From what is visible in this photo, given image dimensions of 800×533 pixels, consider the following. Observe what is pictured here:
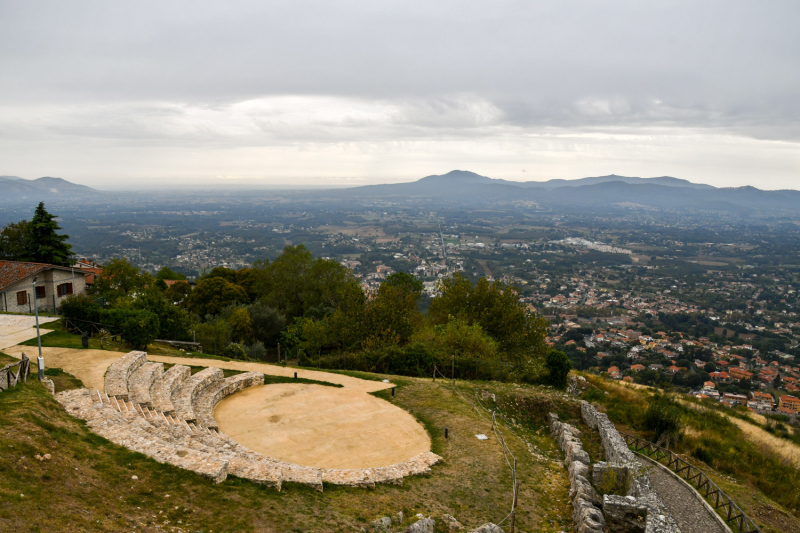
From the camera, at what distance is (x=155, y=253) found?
124812mm

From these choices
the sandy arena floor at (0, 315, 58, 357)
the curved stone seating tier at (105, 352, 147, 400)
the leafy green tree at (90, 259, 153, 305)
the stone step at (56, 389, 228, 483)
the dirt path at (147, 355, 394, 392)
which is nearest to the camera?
the stone step at (56, 389, 228, 483)

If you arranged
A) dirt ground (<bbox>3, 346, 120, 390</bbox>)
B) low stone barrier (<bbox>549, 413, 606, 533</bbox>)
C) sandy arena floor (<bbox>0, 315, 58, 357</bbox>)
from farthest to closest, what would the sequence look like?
sandy arena floor (<bbox>0, 315, 58, 357</bbox>) < dirt ground (<bbox>3, 346, 120, 390</bbox>) < low stone barrier (<bbox>549, 413, 606, 533</bbox>)

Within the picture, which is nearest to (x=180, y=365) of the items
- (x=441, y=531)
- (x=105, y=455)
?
(x=105, y=455)

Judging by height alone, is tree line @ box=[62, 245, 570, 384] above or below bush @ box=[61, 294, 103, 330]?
below

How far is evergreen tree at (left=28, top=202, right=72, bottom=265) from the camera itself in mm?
38188

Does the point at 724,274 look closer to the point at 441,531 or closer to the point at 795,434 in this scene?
the point at 795,434

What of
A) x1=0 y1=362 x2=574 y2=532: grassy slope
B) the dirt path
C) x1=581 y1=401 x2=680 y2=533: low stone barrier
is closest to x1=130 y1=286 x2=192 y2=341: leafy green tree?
the dirt path

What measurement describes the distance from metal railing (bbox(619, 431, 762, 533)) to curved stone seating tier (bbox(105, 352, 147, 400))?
1917 centimetres

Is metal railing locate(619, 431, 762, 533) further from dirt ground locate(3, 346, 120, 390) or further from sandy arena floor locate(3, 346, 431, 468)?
dirt ground locate(3, 346, 120, 390)

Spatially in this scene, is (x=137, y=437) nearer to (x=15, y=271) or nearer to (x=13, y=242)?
(x=15, y=271)

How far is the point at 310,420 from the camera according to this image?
17.4 m

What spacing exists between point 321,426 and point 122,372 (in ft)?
26.3

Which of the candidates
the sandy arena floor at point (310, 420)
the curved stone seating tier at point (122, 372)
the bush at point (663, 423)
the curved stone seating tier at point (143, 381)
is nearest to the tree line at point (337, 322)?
the curved stone seating tier at point (122, 372)

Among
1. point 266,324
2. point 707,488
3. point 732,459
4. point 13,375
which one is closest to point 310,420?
point 13,375
